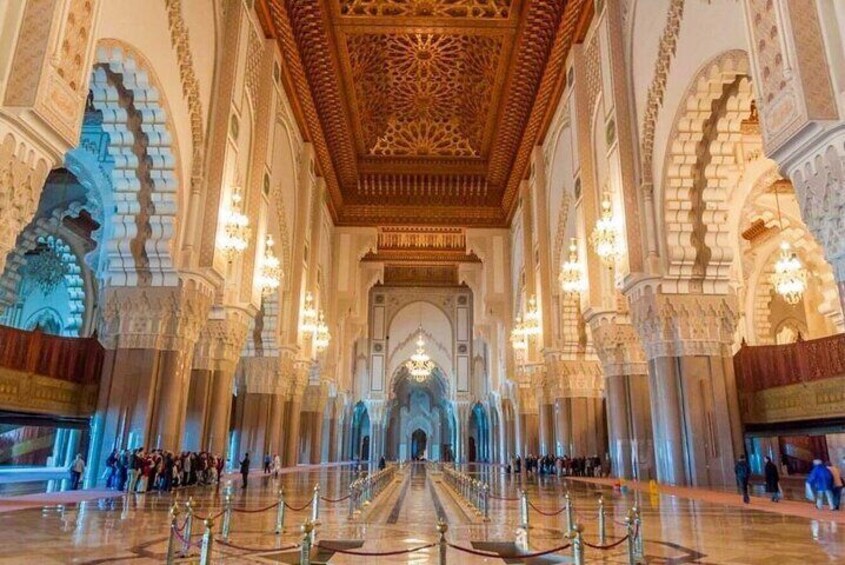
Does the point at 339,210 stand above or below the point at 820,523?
above

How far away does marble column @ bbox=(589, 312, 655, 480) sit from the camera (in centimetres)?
964

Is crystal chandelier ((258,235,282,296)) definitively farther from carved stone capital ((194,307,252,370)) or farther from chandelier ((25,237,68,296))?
chandelier ((25,237,68,296))

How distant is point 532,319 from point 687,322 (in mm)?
6706

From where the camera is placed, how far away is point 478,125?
52.0 feet

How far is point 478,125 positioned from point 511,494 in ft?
34.1

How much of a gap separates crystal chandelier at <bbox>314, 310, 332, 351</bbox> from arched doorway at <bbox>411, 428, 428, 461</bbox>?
1628cm

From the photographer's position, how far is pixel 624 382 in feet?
32.2

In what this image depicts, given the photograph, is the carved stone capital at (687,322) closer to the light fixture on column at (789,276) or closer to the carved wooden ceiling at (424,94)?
the light fixture on column at (789,276)

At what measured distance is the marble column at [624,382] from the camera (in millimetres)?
9641

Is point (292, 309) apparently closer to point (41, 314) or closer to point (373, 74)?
point (373, 74)

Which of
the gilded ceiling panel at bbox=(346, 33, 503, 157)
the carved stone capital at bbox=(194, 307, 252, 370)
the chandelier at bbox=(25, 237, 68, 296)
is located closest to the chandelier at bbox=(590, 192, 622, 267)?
the carved stone capital at bbox=(194, 307, 252, 370)

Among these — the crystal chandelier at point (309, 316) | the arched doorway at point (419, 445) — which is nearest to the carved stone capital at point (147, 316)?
the crystal chandelier at point (309, 316)

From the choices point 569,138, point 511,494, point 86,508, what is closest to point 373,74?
point 569,138

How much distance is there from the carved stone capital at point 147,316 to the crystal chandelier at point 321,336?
7.87 m
